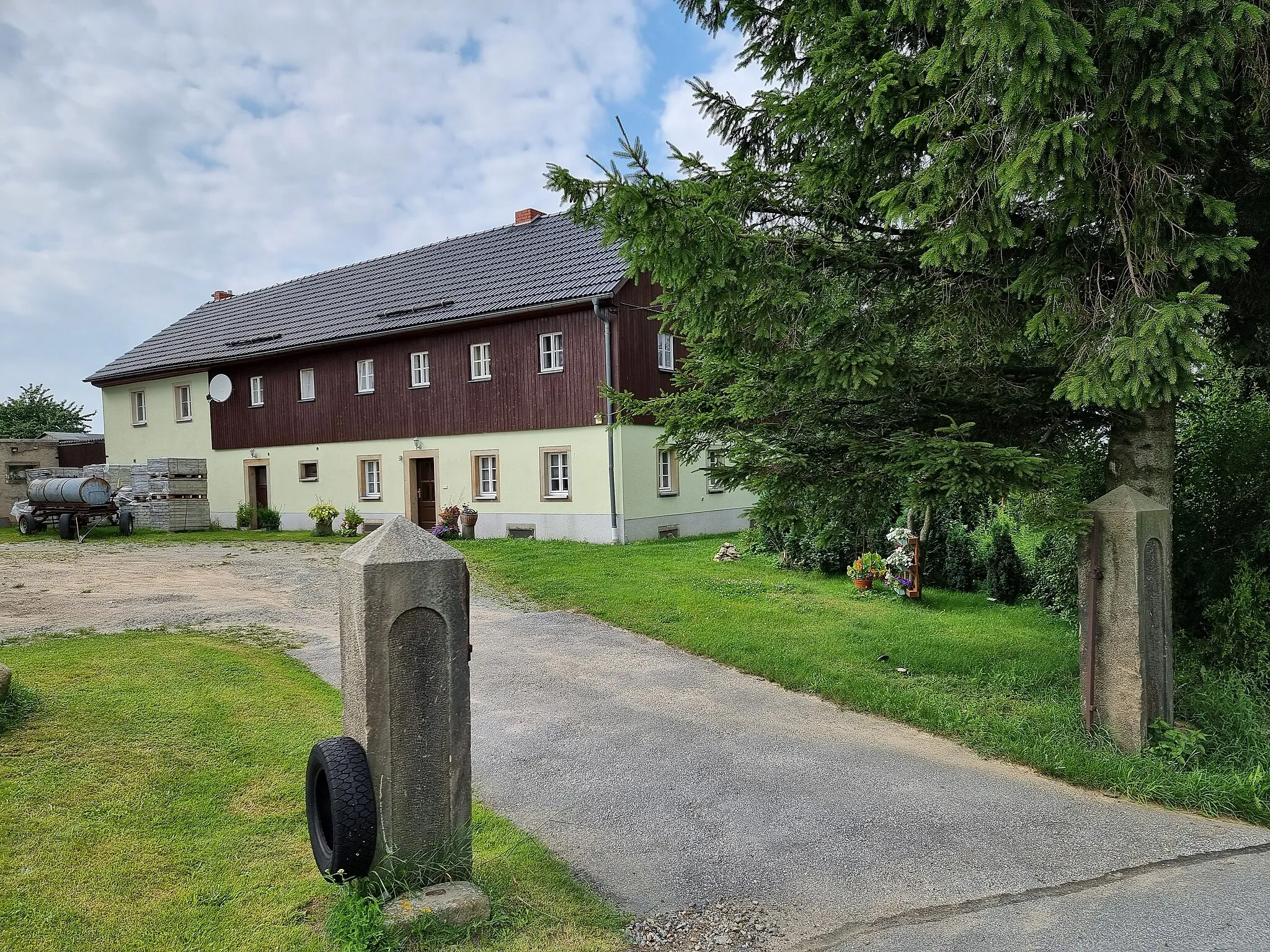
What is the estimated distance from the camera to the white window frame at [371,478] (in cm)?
2283

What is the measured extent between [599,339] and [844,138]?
12.8m

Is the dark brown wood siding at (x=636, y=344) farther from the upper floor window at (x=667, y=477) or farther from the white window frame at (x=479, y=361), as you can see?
the white window frame at (x=479, y=361)

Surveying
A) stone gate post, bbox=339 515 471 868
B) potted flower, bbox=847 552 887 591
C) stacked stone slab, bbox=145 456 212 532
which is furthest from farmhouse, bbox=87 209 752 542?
stone gate post, bbox=339 515 471 868

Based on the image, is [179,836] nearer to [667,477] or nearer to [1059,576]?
[1059,576]

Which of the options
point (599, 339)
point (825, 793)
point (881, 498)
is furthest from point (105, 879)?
point (599, 339)

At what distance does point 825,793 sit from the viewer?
16.2ft

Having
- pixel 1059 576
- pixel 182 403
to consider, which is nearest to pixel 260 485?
pixel 182 403

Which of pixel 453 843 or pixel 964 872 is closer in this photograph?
pixel 453 843

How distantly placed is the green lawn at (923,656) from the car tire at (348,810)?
14.1 ft

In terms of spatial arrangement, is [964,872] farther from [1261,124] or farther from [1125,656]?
[1261,124]

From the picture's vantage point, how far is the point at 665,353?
65.0 ft

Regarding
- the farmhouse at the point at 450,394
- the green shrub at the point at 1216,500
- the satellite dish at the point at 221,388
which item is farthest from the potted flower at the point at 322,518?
the green shrub at the point at 1216,500

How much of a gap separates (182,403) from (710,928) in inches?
1179

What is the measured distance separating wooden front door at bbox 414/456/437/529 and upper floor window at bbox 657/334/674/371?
682 centimetres
